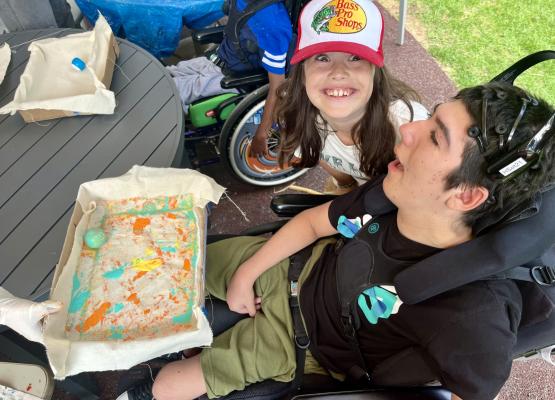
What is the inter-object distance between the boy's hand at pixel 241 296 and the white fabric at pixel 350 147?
59 cm

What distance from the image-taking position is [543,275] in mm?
837

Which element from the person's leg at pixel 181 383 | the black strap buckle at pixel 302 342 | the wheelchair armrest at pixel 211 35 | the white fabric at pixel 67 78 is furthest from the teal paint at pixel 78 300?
the wheelchair armrest at pixel 211 35

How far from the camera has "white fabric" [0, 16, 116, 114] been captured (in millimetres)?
1382

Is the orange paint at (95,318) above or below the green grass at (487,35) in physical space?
above

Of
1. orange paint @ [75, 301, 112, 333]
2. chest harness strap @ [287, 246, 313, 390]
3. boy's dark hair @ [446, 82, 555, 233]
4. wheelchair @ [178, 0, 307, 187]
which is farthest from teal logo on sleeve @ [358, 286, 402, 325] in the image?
wheelchair @ [178, 0, 307, 187]

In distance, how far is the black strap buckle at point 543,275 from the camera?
0.83 metres

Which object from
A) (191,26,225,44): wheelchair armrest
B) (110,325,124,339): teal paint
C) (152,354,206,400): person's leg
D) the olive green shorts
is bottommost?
(152,354,206,400): person's leg

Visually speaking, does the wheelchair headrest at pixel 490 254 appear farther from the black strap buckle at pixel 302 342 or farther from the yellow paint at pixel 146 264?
the yellow paint at pixel 146 264

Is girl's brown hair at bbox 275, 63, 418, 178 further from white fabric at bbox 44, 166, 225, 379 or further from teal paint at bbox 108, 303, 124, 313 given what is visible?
teal paint at bbox 108, 303, 124, 313

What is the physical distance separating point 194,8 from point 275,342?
2154 mm

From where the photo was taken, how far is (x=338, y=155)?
1.53 meters

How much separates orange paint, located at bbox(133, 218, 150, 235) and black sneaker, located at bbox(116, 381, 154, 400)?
47cm

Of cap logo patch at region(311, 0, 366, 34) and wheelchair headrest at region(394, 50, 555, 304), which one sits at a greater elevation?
cap logo patch at region(311, 0, 366, 34)

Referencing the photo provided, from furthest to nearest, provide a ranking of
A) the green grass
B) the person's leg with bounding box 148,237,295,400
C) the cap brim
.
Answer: the green grass → the cap brim → the person's leg with bounding box 148,237,295,400
